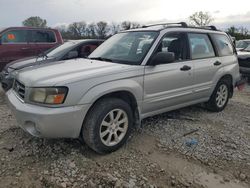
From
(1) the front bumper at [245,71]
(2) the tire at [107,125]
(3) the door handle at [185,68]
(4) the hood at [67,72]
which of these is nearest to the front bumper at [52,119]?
(2) the tire at [107,125]

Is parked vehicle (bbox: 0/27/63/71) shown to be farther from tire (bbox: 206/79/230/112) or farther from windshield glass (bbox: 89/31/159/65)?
tire (bbox: 206/79/230/112)

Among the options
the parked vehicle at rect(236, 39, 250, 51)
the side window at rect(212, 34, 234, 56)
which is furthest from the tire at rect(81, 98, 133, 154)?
the parked vehicle at rect(236, 39, 250, 51)

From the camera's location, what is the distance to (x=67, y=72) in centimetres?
359

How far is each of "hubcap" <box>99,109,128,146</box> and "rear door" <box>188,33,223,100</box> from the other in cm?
177

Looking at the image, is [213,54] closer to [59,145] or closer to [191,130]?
[191,130]

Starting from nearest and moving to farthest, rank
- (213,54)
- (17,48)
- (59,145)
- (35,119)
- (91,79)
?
(35,119) < (91,79) < (59,145) < (213,54) < (17,48)

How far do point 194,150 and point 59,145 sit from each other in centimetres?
190

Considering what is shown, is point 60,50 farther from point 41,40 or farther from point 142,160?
point 142,160

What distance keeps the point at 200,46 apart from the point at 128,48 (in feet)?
4.98

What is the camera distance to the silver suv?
3281mm

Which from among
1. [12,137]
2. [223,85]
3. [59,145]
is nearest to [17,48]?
[12,137]

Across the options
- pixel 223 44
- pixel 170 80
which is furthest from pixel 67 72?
pixel 223 44

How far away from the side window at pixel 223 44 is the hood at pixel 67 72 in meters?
2.49

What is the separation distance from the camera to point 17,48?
8375 mm
